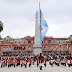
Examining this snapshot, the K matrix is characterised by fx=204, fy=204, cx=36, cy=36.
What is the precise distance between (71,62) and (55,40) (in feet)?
229

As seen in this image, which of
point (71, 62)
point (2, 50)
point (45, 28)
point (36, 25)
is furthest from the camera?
point (2, 50)

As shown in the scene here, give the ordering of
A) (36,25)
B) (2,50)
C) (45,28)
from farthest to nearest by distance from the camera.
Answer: (2,50), (36,25), (45,28)

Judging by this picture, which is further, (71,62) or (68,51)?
(68,51)

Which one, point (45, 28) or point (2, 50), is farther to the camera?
point (2, 50)

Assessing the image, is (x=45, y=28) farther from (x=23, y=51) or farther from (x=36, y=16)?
(x=23, y=51)

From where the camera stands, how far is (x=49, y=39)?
89.5m

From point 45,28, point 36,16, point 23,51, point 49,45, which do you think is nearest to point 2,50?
point 23,51

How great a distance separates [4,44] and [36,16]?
151ft

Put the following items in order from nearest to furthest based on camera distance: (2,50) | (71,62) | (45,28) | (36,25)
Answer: (71,62) → (45,28) → (36,25) → (2,50)

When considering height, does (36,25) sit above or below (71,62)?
above

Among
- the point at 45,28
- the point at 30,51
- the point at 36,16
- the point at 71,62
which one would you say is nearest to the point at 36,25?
the point at 36,16

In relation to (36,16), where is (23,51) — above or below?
below

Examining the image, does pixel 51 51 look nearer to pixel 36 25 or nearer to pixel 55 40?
pixel 55 40

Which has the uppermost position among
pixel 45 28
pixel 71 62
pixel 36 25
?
pixel 36 25
